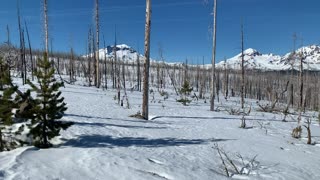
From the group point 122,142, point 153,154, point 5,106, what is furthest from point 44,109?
point 153,154

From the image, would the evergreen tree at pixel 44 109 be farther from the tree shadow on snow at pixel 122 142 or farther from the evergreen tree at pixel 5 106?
the tree shadow on snow at pixel 122 142

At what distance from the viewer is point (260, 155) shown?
34.6 feet

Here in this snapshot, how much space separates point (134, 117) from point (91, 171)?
366 inches

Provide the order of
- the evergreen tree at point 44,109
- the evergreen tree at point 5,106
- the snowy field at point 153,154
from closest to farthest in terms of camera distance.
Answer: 1. the snowy field at point 153,154
2. the evergreen tree at point 5,106
3. the evergreen tree at point 44,109

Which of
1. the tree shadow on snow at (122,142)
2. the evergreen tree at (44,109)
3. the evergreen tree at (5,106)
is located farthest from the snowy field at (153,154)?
the evergreen tree at (5,106)

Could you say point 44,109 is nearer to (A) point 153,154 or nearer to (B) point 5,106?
(B) point 5,106

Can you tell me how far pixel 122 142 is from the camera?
10320mm

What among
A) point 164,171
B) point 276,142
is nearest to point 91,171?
point 164,171

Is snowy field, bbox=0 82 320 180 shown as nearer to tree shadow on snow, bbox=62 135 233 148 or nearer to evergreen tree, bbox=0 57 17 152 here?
tree shadow on snow, bbox=62 135 233 148

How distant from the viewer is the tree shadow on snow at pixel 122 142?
9.57 metres

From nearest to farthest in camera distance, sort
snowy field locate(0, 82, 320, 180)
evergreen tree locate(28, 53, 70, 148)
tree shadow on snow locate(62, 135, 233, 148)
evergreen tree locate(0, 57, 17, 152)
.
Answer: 1. snowy field locate(0, 82, 320, 180)
2. evergreen tree locate(0, 57, 17, 152)
3. evergreen tree locate(28, 53, 70, 148)
4. tree shadow on snow locate(62, 135, 233, 148)

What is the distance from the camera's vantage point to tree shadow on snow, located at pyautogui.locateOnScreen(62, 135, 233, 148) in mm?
9573

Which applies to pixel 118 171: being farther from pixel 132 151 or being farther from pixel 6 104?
pixel 6 104

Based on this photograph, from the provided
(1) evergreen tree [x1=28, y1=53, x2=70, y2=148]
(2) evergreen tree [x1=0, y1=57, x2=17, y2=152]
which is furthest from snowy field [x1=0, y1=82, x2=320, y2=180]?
(2) evergreen tree [x1=0, y1=57, x2=17, y2=152]
